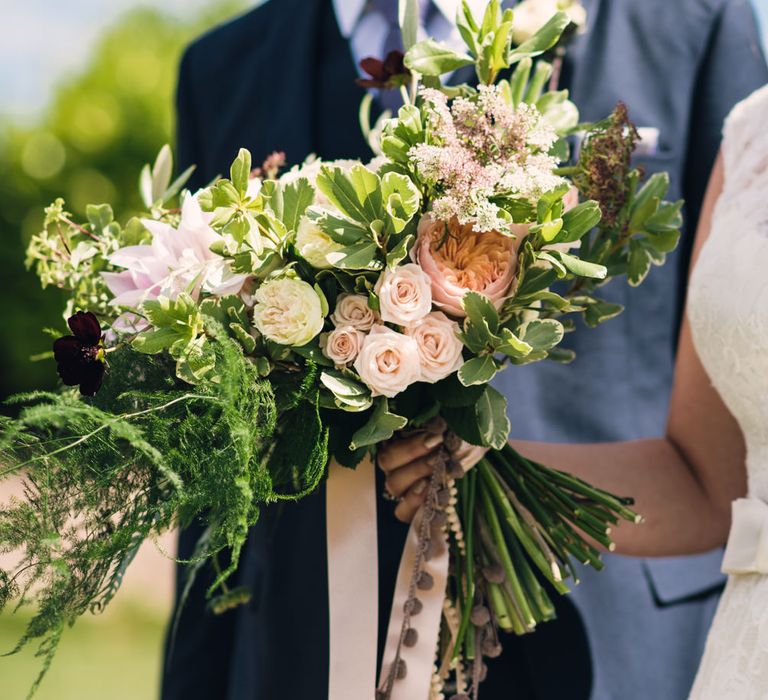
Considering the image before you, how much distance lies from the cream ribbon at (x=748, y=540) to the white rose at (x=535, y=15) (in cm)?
95

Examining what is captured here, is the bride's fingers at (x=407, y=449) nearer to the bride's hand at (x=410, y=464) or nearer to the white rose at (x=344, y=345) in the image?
the bride's hand at (x=410, y=464)

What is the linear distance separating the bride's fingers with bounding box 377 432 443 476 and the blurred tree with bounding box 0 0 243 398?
291 inches

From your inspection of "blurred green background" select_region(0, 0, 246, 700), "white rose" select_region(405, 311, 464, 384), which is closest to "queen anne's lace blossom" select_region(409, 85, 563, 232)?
"white rose" select_region(405, 311, 464, 384)

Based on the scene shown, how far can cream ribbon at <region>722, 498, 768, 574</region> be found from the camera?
4.72 feet

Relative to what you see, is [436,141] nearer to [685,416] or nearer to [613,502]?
[613,502]

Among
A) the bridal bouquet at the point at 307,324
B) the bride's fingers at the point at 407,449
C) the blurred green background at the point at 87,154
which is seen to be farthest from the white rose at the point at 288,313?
the blurred green background at the point at 87,154

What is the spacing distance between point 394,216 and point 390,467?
1.50ft

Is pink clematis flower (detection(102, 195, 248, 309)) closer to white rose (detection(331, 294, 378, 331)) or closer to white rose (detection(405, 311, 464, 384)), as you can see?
white rose (detection(331, 294, 378, 331))

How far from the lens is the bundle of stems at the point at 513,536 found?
154cm

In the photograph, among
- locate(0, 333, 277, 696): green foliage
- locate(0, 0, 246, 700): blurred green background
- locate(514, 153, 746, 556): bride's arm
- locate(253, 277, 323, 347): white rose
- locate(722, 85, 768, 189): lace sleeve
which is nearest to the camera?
locate(0, 333, 277, 696): green foliage

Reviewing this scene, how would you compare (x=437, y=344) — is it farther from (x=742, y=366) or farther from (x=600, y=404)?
(x=600, y=404)

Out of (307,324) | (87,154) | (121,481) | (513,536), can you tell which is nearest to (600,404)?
(513,536)

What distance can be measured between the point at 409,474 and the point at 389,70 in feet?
2.10

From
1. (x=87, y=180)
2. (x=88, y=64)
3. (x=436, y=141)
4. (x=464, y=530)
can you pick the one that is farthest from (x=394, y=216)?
(x=88, y=64)
